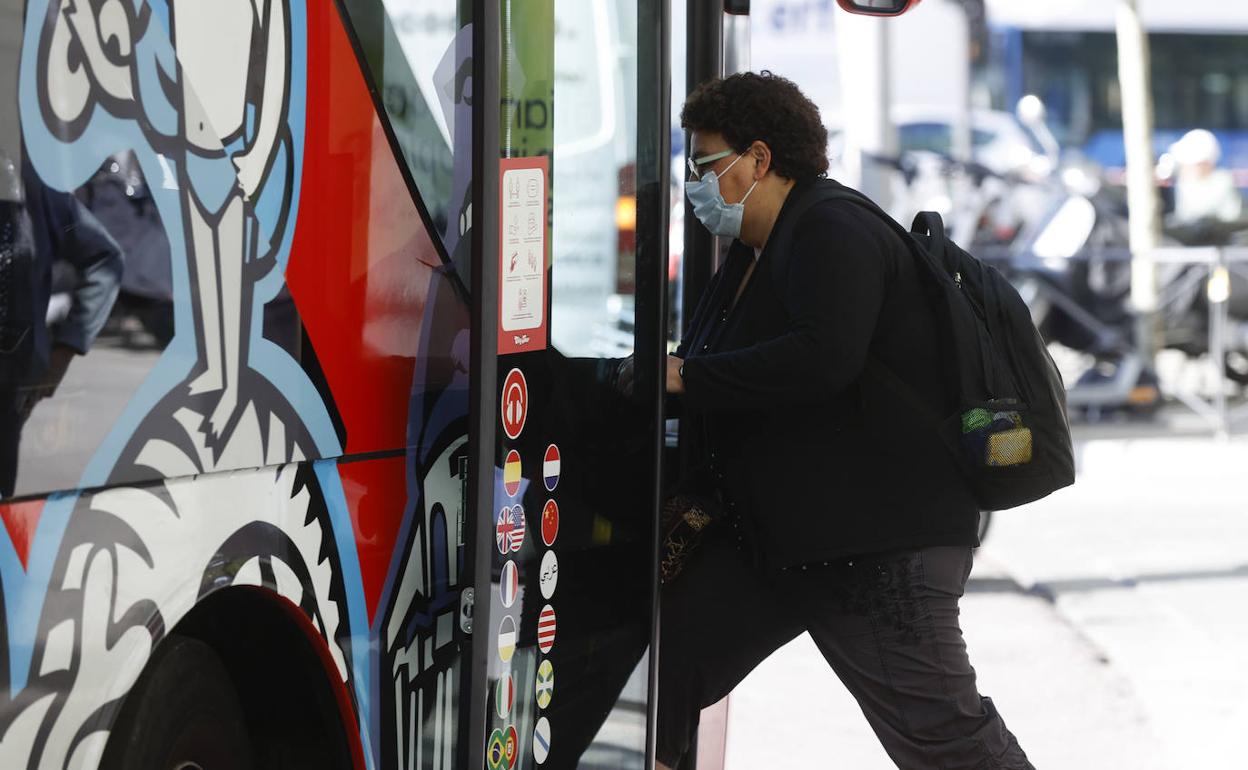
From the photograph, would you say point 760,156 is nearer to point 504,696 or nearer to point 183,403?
point 504,696

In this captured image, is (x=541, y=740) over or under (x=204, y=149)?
under

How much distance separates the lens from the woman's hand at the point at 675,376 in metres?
2.99

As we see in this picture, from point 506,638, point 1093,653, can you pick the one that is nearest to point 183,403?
point 506,638

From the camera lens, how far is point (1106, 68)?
2233 centimetres

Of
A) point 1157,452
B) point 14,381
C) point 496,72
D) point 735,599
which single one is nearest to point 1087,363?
point 1157,452

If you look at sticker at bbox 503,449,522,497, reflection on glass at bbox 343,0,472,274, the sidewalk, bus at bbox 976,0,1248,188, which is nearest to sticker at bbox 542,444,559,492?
sticker at bbox 503,449,522,497

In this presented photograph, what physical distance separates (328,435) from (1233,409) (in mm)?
12218

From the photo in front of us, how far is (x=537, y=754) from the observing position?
9.17 feet

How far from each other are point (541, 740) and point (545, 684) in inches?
4.0

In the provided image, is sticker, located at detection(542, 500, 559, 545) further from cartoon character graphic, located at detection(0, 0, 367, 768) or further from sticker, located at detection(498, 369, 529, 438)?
cartoon character graphic, located at detection(0, 0, 367, 768)

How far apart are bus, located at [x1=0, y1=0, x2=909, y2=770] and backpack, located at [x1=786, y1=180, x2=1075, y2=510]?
0.42m

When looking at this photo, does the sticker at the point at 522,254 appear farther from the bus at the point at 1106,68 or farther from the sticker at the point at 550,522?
the bus at the point at 1106,68

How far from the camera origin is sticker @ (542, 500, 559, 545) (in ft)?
8.90

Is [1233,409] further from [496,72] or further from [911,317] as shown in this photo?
[496,72]
